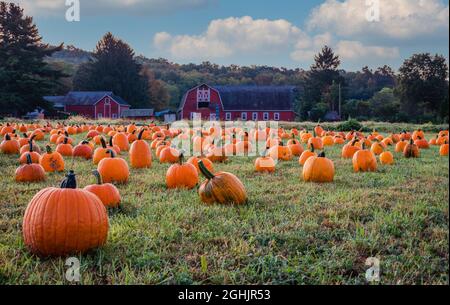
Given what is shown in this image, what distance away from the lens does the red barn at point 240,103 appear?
54000mm

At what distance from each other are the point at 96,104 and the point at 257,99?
860 inches

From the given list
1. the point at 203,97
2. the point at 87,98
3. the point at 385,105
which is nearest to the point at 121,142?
the point at 203,97

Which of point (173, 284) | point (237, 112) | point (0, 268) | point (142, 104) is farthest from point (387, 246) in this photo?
point (142, 104)

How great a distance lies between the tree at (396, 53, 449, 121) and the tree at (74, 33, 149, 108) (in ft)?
114

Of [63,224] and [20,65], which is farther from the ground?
[20,65]

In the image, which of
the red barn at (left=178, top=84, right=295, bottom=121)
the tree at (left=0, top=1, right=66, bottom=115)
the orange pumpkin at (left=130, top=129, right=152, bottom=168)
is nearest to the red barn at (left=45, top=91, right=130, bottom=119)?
the red barn at (left=178, top=84, right=295, bottom=121)

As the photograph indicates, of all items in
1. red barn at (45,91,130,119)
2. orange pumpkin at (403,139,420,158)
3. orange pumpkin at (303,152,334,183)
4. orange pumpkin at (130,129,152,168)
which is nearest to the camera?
orange pumpkin at (303,152,334,183)

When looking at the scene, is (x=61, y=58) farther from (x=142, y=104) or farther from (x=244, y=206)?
(x=244, y=206)

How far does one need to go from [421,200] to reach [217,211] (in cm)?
212

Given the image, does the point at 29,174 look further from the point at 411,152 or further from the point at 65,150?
the point at 411,152

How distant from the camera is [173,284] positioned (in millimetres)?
2434

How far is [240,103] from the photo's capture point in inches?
2137

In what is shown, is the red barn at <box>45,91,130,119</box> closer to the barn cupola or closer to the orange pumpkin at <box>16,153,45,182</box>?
the barn cupola

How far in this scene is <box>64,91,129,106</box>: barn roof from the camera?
192ft
